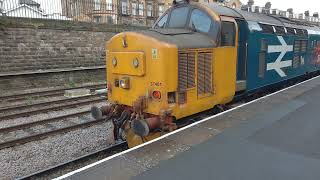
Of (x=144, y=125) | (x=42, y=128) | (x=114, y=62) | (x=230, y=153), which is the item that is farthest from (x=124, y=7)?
(x=230, y=153)

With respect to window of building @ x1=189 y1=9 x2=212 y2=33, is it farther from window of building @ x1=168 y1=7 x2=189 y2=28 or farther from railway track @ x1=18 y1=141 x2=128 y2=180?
railway track @ x1=18 y1=141 x2=128 y2=180

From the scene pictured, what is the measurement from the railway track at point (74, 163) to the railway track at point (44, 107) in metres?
4.47

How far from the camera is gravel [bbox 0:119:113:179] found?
21.2 ft

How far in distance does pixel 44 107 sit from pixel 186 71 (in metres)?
6.88

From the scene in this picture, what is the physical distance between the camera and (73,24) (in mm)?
18562

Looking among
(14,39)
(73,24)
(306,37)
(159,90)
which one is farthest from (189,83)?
(73,24)

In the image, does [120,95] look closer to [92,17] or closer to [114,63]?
[114,63]

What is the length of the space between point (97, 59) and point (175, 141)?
48.8 ft

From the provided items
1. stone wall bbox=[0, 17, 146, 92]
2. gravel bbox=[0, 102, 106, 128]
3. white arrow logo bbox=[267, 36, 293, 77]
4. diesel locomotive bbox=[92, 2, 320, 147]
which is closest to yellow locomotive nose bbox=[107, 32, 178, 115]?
diesel locomotive bbox=[92, 2, 320, 147]

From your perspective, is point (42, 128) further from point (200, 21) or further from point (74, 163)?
point (200, 21)

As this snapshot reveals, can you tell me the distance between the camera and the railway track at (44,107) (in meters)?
10.3

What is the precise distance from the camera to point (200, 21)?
24.0 feet

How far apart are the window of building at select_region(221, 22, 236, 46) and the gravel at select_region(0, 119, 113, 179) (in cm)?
349

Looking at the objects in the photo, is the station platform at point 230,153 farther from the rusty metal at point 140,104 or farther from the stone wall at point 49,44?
the stone wall at point 49,44
